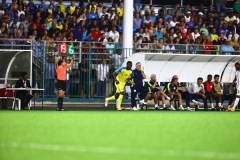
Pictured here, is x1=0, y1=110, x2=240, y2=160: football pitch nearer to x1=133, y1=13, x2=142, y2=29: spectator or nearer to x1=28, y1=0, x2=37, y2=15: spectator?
x1=28, y1=0, x2=37, y2=15: spectator

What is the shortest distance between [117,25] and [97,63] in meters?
3.58

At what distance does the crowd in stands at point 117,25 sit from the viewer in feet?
114

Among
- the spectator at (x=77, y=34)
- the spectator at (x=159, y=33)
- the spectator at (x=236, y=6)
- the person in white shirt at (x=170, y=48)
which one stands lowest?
the person in white shirt at (x=170, y=48)

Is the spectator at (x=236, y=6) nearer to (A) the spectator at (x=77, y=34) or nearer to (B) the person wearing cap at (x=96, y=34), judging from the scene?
(B) the person wearing cap at (x=96, y=34)

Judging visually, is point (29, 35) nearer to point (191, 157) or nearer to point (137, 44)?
point (137, 44)

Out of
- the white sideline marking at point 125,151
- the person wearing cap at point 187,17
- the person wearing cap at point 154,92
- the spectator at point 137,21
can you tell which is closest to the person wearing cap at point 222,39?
the person wearing cap at point 187,17

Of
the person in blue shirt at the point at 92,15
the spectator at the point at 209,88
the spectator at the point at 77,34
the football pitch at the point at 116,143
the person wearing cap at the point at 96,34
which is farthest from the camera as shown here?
the person in blue shirt at the point at 92,15

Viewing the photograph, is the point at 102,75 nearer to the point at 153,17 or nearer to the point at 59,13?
the point at 59,13

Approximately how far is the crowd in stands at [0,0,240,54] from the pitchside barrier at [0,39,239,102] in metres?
0.66

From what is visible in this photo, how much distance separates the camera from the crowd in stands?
34844mm

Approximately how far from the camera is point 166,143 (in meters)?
12.4

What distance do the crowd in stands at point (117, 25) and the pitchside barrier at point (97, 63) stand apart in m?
0.66

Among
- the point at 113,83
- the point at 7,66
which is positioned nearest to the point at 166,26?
the point at 113,83

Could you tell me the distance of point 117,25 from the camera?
37594mm
